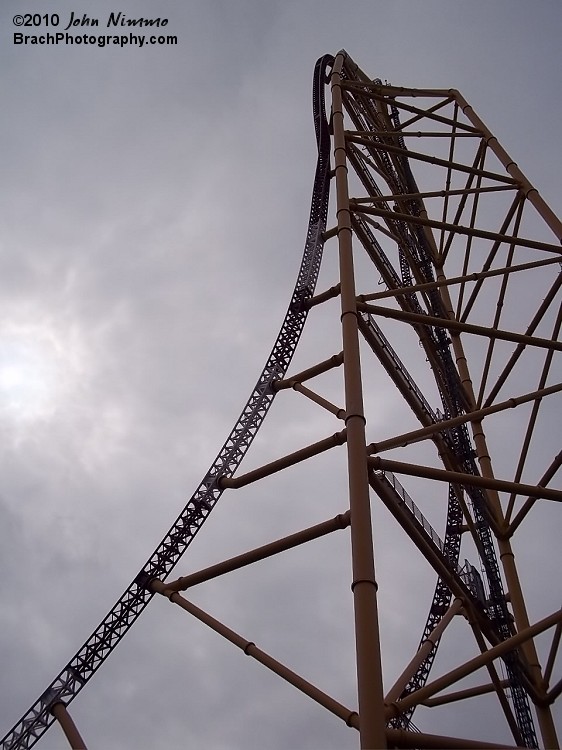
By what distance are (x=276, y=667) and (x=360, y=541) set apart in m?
1.56

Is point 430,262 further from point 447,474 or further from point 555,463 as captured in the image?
point 447,474

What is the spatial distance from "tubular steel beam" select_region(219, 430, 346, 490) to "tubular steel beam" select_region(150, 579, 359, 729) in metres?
1.58

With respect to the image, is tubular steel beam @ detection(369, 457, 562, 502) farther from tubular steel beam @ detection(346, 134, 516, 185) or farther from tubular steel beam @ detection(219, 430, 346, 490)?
tubular steel beam @ detection(346, 134, 516, 185)

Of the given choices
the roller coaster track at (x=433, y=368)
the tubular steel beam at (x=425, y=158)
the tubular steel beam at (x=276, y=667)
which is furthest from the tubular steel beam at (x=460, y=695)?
the tubular steel beam at (x=425, y=158)

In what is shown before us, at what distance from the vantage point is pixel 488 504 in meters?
8.64

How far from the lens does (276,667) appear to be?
5.94m

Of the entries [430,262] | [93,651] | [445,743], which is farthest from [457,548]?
[445,743]

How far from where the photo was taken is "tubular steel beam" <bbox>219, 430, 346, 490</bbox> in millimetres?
7233

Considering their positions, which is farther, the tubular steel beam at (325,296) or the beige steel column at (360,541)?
the tubular steel beam at (325,296)

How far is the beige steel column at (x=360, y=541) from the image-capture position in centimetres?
438

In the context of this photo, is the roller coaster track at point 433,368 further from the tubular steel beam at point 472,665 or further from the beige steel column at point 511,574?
the tubular steel beam at point 472,665

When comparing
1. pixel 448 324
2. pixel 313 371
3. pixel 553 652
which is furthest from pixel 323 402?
pixel 553 652

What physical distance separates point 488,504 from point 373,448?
3015mm

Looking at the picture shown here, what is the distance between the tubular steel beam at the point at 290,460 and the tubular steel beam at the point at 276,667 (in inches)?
62.1
